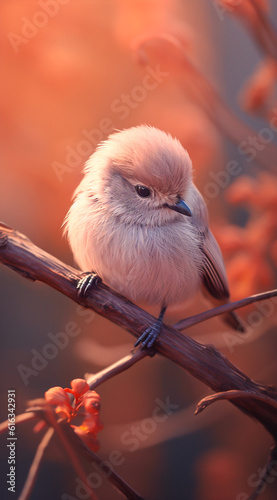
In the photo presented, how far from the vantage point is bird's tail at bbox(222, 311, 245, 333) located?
1.10m

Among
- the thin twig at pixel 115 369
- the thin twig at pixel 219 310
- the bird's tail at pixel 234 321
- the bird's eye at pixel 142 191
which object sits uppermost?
the bird's eye at pixel 142 191

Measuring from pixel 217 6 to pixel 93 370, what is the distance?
1008mm

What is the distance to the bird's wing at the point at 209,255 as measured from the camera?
3.36ft

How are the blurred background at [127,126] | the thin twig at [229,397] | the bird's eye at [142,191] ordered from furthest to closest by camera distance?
the blurred background at [127,126]
the bird's eye at [142,191]
the thin twig at [229,397]

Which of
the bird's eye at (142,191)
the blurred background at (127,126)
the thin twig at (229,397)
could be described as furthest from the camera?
the blurred background at (127,126)

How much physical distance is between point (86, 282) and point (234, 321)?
1.41 ft

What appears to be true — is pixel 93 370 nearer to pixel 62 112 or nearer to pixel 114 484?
pixel 114 484

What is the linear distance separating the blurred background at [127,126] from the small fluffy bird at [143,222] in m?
0.07

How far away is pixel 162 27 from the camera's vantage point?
3.45 feet

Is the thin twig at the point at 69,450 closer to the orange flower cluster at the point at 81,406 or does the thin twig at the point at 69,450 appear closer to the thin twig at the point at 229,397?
the orange flower cluster at the point at 81,406

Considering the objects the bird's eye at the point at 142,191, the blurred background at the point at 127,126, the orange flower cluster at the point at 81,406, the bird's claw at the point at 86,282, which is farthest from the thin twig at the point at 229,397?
the bird's eye at the point at 142,191

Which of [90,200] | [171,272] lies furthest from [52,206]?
[171,272]

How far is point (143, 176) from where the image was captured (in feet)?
3.05

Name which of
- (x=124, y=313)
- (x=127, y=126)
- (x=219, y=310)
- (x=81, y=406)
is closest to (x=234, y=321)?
(x=219, y=310)
